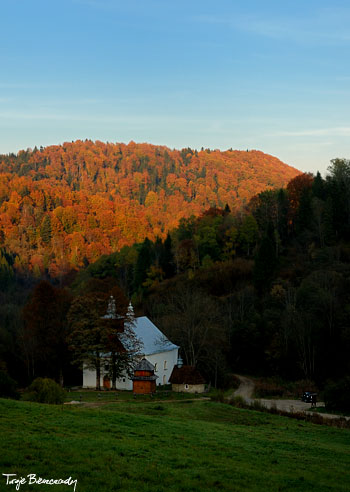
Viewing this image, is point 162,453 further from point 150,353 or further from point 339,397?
point 150,353

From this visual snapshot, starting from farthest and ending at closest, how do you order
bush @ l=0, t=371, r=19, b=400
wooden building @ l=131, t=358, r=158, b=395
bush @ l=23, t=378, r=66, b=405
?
wooden building @ l=131, t=358, r=158, b=395, bush @ l=0, t=371, r=19, b=400, bush @ l=23, t=378, r=66, b=405

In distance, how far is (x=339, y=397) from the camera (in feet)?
106

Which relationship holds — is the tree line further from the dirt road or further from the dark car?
the dark car

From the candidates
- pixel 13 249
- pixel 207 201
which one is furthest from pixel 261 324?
pixel 207 201

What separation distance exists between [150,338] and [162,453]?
107 feet

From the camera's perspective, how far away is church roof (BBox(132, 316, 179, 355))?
44.2 m

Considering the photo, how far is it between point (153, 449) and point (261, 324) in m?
42.6

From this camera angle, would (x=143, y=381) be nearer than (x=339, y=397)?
No

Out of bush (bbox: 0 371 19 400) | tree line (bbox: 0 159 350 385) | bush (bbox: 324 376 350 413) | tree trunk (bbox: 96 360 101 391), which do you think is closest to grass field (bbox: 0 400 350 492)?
bush (bbox: 0 371 19 400)

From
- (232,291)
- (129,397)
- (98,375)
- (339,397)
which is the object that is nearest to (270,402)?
(339,397)

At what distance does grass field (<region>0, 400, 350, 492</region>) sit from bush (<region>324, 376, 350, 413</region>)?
11448 mm

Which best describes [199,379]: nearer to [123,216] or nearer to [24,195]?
[123,216]

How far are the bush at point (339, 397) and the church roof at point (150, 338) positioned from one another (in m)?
15.6

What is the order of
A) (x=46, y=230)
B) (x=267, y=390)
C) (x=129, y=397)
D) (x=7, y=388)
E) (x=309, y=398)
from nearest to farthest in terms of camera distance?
(x=7, y=388) → (x=129, y=397) → (x=309, y=398) → (x=267, y=390) → (x=46, y=230)
